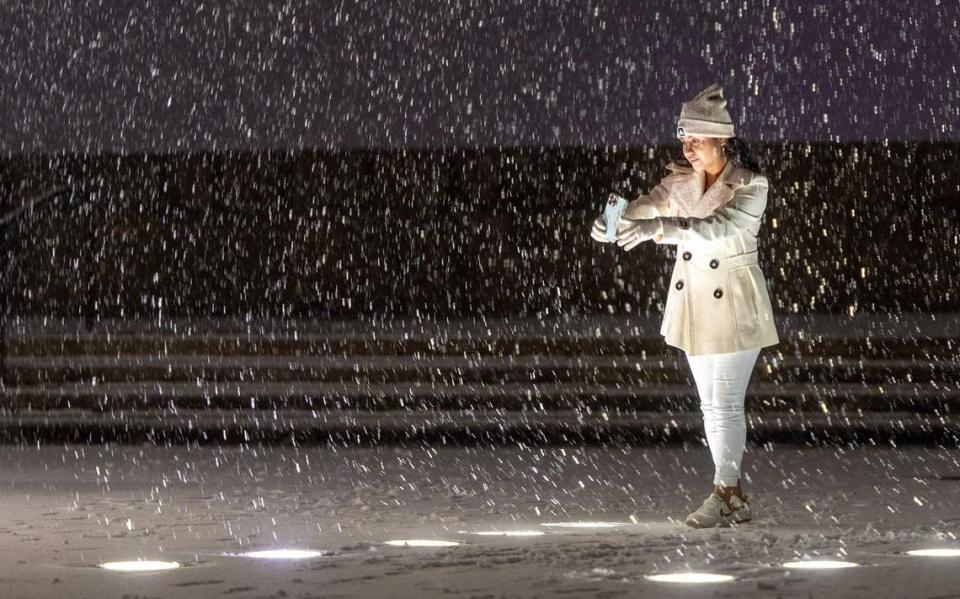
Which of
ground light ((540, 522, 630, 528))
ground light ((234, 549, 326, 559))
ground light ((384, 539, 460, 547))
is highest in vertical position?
ground light ((234, 549, 326, 559))

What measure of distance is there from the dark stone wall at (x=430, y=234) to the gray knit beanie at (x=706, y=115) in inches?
302

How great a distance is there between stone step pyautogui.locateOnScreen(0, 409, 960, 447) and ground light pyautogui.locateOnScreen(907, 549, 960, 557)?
134 inches

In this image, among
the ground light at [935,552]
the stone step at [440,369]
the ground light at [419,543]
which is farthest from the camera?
the stone step at [440,369]

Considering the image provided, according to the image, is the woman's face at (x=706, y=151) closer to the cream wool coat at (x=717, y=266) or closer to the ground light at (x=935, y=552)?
the cream wool coat at (x=717, y=266)

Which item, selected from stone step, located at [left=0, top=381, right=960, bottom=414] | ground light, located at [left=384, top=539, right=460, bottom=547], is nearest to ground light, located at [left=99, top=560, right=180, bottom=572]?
ground light, located at [left=384, top=539, right=460, bottom=547]

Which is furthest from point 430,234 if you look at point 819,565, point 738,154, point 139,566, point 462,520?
point 819,565

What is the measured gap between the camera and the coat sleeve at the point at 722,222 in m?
6.14

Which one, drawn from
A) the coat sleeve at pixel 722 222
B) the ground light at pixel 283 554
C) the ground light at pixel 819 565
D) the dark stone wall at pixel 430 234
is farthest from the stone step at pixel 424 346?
the ground light at pixel 283 554

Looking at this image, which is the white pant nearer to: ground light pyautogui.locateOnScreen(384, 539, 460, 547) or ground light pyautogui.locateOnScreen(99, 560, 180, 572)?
ground light pyautogui.locateOnScreen(384, 539, 460, 547)

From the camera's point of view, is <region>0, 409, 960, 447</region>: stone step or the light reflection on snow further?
<region>0, 409, 960, 447</region>: stone step

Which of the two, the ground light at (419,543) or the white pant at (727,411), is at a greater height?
the white pant at (727,411)

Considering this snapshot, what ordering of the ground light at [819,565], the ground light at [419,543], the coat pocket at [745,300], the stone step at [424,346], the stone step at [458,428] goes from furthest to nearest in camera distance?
the stone step at [424,346] < the stone step at [458,428] < the coat pocket at [745,300] < the ground light at [419,543] < the ground light at [819,565]

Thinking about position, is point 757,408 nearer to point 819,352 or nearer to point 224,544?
point 819,352

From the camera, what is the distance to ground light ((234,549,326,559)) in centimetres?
569
